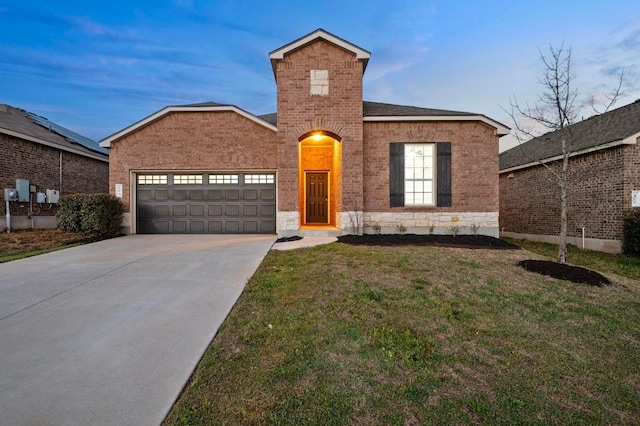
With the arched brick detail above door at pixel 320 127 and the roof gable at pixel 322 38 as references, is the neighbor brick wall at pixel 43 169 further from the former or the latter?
the arched brick detail above door at pixel 320 127

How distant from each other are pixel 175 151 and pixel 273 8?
45.1 ft

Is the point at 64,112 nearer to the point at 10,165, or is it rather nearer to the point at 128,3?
the point at 128,3

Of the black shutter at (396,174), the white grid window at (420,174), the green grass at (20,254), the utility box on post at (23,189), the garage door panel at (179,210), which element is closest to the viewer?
the green grass at (20,254)

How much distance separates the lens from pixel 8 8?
22.8 m

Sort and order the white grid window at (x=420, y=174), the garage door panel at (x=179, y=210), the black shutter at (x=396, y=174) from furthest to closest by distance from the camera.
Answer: the garage door panel at (x=179, y=210) → the white grid window at (x=420, y=174) → the black shutter at (x=396, y=174)

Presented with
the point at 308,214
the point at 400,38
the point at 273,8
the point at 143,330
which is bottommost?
the point at 143,330

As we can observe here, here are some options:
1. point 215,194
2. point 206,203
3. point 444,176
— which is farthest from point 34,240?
point 444,176

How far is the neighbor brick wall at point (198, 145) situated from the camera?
35.5 feet

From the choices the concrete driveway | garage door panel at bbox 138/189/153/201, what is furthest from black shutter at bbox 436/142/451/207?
garage door panel at bbox 138/189/153/201

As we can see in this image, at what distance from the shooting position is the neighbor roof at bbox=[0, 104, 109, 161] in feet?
38.8

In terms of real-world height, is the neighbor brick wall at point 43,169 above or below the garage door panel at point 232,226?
above

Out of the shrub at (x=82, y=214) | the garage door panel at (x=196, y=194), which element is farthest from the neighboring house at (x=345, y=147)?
the shrub at (x=82, y=214)

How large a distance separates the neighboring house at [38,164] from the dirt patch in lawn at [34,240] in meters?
1.68

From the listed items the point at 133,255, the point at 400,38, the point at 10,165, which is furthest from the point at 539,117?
the point at 10,165
